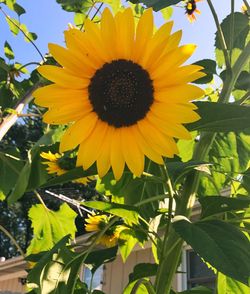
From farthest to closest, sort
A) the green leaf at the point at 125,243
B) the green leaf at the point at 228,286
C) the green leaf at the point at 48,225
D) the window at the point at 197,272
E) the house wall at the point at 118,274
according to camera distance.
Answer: the house wall at the point at 118,274, the window at the point at 197,272, the green leaf at the point at 48,225, the green leaf at the point at 125,243, the green leaf at the point at 228,286

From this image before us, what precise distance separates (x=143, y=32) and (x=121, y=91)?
0.09 meters

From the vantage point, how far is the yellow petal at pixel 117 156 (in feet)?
2.33

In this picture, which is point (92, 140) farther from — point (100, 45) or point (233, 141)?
point (233, 141)

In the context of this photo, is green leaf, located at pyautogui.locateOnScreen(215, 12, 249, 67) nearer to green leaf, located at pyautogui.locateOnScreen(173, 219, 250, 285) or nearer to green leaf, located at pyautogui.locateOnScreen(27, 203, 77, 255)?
green leaf, located at pyautogui.locateOnScreen(173, 219, 250, 285)

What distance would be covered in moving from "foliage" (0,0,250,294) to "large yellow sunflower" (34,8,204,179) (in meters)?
0.06

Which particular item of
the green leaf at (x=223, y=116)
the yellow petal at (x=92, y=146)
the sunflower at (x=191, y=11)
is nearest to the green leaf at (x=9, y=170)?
the yellow petal at (x=92, y=146)

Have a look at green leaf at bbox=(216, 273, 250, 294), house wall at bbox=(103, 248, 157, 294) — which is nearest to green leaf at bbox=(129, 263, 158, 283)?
green leaf at bbox=(216, 273, 250, 294)

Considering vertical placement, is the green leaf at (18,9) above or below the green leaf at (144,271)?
above

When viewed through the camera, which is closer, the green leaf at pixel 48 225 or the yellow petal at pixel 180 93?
the yellow petal at pixel 180 93

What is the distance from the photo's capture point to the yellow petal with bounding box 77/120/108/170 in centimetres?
72

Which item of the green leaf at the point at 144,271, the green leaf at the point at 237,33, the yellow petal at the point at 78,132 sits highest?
the green leaf at the point at 237,33

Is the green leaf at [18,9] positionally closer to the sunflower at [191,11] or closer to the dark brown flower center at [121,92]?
the sunflower at [191,11]

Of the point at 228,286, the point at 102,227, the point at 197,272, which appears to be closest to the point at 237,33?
the point at 228,286

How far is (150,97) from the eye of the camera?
0.72m
